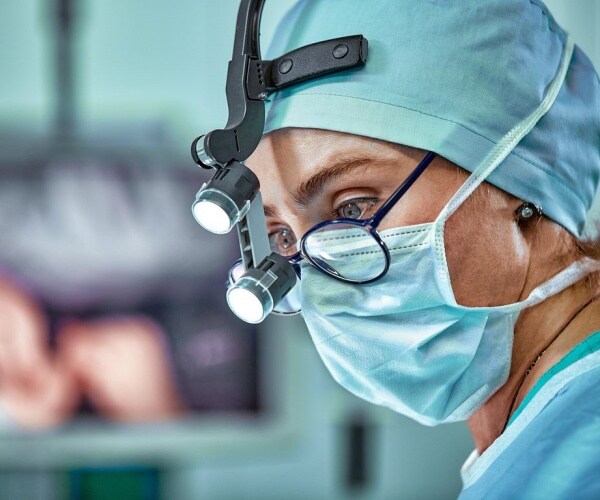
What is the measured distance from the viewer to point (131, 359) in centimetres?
304

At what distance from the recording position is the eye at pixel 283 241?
1.13 metres

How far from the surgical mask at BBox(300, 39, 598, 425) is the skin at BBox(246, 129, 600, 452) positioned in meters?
0.02

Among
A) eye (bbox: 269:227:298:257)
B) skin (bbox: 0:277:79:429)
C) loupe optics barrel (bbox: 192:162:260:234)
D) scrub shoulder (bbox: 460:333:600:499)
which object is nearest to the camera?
scrub shoulder (bbox: 460:333:600:499)

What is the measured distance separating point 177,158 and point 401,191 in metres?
2.21

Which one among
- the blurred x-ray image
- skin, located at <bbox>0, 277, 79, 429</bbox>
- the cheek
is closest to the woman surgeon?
the cheek

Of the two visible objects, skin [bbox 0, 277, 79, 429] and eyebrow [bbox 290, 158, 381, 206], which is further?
skin [bbox 0, 277, 79, 429]

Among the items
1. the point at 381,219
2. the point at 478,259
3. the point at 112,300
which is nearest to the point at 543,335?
the point at 478,259

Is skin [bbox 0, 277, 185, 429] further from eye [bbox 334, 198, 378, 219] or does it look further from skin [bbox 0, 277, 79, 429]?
eye [bbox 334, 198, 378, 219]

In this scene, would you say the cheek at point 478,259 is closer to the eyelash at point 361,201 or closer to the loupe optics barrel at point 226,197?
the eyelash at point 361,201

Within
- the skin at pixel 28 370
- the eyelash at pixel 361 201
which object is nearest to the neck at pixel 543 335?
the eyelash at pixel 361 201

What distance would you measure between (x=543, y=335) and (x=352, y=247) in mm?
251

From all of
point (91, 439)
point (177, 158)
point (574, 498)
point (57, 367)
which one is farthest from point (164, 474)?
point (574, 498)

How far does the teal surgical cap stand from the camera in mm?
1013

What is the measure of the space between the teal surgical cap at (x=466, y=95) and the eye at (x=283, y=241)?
0.14m
